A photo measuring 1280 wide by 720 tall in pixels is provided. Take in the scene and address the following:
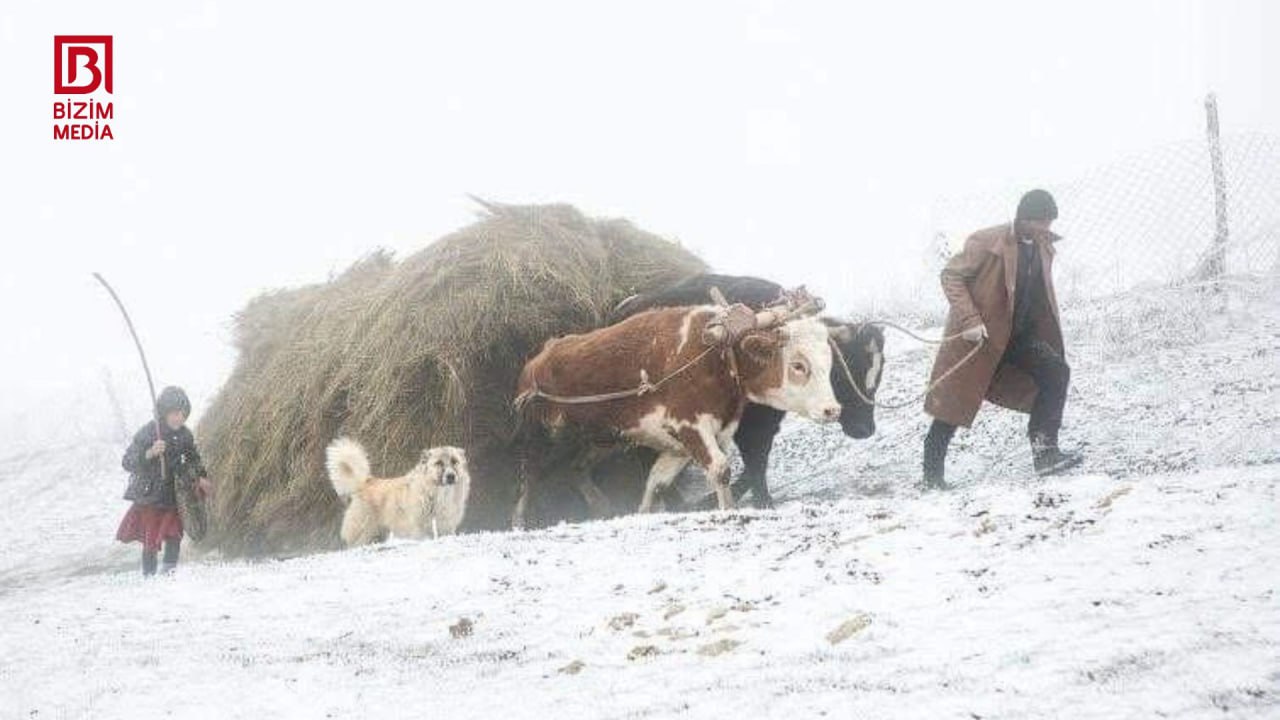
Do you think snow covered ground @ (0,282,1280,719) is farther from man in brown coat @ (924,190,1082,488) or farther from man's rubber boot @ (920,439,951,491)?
man in brown coat @ (924,190,1082,488)

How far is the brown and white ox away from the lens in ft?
21.0

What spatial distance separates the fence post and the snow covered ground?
285 cm

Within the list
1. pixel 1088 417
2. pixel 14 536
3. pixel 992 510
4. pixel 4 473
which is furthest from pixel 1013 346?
pixel 4 473

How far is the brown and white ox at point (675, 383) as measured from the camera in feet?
21.0

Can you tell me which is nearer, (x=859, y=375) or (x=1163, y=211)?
(x=859, y=375)

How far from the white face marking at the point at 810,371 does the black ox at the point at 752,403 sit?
591 millimetres

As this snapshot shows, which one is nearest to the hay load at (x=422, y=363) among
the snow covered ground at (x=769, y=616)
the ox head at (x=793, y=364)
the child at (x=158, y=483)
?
the child at (x=158, y=483)

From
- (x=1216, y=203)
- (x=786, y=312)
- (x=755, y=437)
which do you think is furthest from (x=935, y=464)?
(x=1216, y=203)

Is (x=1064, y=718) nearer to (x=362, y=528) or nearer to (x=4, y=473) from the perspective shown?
(x=362, y=528)

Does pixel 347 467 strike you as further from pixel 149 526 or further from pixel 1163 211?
pixel 1163 211

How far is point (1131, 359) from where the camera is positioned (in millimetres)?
8117

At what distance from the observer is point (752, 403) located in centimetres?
726

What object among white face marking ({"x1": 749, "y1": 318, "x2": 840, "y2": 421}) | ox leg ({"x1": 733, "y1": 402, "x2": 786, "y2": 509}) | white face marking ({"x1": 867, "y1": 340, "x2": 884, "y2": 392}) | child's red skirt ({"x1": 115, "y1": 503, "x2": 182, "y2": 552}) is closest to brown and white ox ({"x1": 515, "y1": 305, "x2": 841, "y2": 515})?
white face marking ({"x1": 749, "y1": 318, "x2": 840, "y2": 421})

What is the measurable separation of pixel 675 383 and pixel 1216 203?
5720 millimetres
